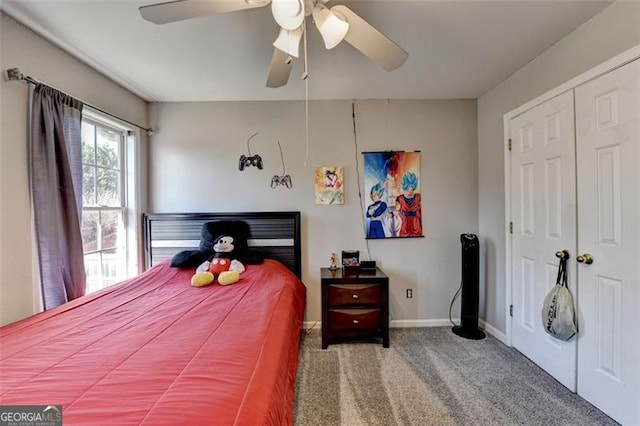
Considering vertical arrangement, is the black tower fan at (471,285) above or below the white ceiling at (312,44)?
below

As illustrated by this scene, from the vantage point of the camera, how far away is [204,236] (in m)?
2.86

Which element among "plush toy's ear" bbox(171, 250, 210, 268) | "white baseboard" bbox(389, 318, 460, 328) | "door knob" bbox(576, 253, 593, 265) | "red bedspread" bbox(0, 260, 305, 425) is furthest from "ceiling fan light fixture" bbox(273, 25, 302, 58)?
"white baseboard" bbox(389, 318, 460, 328)

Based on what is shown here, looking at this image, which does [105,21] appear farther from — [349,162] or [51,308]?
[349,162]

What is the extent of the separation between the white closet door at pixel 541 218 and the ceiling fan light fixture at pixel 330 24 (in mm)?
1746

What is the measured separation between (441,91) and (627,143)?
1609mm

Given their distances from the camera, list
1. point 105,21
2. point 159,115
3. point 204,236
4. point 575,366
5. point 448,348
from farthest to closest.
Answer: point 159,115, point 204,236, point 448,348, point 575,366, point 105,21

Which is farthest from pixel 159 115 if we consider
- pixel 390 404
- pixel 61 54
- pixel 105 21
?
pixel 390 404

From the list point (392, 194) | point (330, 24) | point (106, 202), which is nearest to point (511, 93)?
point (392, 194)

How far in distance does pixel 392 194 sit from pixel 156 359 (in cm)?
252

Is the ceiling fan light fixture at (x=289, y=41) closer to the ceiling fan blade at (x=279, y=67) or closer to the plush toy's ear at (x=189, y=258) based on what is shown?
the ceiling fan blade at (x=279, y=67)

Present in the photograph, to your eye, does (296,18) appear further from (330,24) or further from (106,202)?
(106,202)

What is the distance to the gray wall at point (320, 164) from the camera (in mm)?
3074

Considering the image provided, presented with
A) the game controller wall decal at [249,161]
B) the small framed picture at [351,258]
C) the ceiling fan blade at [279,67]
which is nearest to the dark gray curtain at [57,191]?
the game controller wall decal at [249,161]

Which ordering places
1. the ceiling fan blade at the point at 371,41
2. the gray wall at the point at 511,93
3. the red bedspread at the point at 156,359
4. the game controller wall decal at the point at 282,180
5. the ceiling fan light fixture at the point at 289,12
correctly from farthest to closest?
the game controller wall decal at the point at 282,180 → the gray wall at the point at 511,93 → the ceiling fan blade at the point at 371,41 → the ceiling fan light fixture at the point at 289,12 → the red bedspread at the point at 156,359
